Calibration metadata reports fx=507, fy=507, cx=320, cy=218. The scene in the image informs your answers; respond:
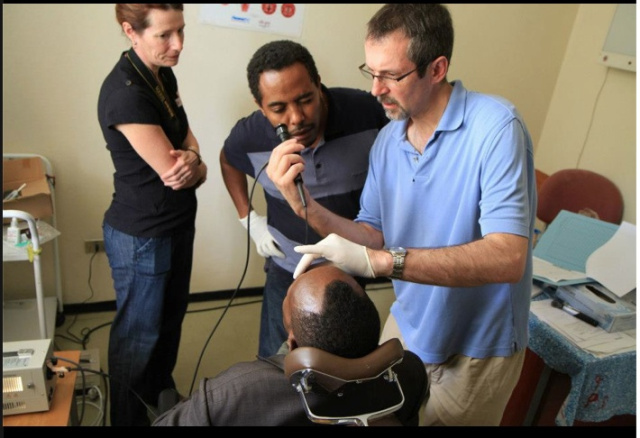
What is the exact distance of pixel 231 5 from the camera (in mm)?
2307

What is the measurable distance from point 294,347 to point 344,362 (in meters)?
0.19

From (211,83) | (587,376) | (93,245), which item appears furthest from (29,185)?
(587,376)

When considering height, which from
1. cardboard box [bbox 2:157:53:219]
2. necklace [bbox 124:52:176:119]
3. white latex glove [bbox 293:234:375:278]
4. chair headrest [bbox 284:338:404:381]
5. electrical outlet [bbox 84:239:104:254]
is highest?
necklace [bbox 124:52:176:119]

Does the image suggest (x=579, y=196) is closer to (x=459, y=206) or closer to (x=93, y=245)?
(x=459, y=206)

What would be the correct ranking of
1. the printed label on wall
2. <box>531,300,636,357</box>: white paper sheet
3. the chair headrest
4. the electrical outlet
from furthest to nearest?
the electrical outlet < the printed label on wall < <box>531,300,636,357</box>: white paper sheet < the chair headrest

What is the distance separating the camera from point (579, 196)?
267 cm

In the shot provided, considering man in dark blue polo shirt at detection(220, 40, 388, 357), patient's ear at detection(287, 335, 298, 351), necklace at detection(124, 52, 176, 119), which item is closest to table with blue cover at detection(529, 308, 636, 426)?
man in dark blue polo shirt at detection(220, 40, 388, 357)

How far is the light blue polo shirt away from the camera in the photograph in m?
1.12

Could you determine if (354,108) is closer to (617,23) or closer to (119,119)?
(119,119)

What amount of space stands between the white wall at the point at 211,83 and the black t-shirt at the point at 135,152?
634 millimetres

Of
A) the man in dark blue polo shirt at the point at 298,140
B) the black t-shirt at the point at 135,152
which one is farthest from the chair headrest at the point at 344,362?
the black t-shirt at the point at 135,152

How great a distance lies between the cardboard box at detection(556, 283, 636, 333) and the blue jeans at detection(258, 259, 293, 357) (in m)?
1.07

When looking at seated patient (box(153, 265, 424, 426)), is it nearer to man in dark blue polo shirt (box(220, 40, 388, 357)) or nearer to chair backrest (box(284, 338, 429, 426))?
chair backrest (box(284, 338, 429, 426))

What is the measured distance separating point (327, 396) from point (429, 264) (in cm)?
35
